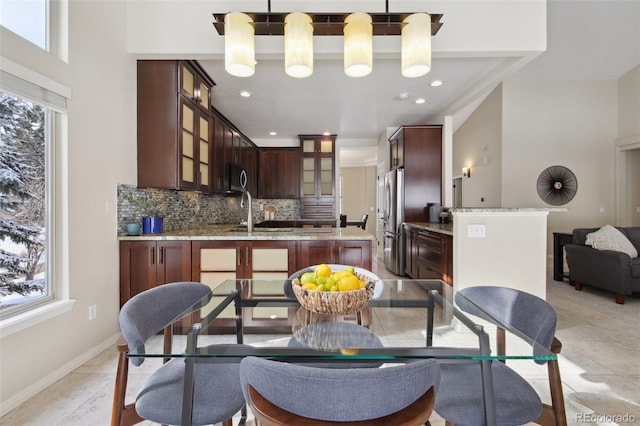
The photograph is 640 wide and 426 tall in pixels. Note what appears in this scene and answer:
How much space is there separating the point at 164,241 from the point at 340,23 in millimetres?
2255

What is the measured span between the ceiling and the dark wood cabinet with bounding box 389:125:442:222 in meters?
0.33

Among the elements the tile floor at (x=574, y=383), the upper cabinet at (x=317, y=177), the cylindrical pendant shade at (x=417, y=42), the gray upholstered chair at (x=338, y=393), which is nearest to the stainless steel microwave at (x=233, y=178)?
the upper cabinet at (x=317, y=177)

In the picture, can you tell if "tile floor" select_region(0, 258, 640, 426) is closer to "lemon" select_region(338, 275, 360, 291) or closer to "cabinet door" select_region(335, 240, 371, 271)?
"lemon" select_region(338, 275, 360, 291)

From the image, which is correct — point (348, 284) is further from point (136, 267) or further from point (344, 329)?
point (136, 267)

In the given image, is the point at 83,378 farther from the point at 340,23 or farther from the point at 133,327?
the point at 340,23

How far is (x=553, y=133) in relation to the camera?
241 inches

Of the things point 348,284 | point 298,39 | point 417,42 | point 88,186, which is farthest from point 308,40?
point 88,186

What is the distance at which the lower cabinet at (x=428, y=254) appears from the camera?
3.26 m

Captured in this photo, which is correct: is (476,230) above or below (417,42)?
below

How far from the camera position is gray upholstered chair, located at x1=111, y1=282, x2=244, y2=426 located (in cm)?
107

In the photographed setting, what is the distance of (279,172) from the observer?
6543 mm

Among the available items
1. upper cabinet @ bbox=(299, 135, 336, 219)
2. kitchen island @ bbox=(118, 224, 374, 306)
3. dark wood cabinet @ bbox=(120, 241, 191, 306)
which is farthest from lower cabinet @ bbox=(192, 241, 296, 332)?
upper cabinet @ bbox=(299, 135, 336, 219)

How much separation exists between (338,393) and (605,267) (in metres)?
4.59

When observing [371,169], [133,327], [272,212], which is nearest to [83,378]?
[133,327]
